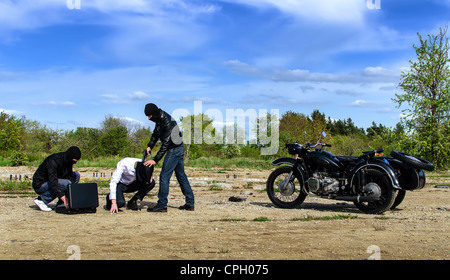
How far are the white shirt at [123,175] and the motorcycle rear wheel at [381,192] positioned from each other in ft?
16.1

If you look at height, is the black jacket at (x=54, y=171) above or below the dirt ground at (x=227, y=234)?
above

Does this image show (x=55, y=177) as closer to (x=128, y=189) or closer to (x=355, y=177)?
(x=128, y=189)

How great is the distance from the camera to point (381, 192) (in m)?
9.40

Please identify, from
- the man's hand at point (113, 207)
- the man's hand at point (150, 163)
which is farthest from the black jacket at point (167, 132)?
the man's hand at point (113, 207)

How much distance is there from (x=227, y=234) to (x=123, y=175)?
3321 mm

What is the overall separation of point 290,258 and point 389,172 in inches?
176

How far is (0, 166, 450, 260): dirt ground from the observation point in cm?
581

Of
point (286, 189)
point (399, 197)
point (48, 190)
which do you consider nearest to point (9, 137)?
point (48, 190)

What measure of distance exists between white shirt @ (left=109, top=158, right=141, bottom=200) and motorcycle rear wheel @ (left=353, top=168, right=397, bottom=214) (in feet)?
16.1

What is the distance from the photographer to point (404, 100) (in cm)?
2530

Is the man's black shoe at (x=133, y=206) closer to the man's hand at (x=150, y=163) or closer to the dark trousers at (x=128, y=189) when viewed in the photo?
the dark trousers at (x=128, y=189)

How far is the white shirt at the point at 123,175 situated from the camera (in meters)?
9.16
